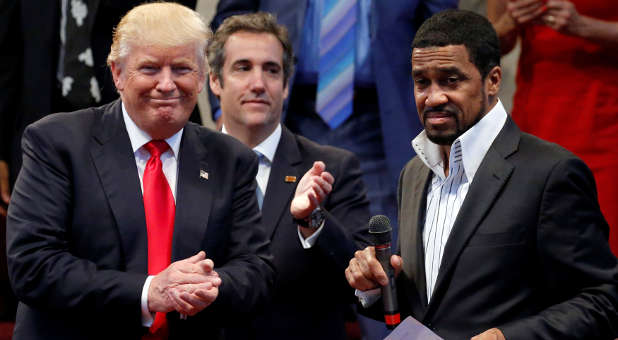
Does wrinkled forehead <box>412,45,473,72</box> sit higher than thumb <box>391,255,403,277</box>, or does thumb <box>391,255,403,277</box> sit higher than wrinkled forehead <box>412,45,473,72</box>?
wrinkled forehead <box>412,45,473,72</box>

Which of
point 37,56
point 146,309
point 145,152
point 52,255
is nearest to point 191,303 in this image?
point 146,309

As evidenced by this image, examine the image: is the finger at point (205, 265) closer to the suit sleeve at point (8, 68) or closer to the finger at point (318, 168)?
the finger at point (318, 168)

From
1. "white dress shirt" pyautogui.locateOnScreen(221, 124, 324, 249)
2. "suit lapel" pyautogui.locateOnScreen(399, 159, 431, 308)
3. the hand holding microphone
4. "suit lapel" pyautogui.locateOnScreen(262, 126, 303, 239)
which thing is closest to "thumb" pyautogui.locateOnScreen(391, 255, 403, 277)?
the hand holding microphone

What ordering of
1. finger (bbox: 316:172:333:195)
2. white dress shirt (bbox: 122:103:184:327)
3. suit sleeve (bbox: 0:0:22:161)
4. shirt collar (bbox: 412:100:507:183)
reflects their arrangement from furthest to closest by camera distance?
suit sleeve (bbox: 0:0:22:161) < finger (bbox: 316:172:333:195) < white dress shirt (bbox: 122:103:184:327) < shirt collar (bbox: 412:100:507:183)

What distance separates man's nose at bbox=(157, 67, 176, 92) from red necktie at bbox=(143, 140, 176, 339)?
0.21 metres

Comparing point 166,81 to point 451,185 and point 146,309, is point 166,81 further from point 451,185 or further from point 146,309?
point 451,185

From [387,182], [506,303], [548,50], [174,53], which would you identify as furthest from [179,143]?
[548,50]

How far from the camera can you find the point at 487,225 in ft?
8.37

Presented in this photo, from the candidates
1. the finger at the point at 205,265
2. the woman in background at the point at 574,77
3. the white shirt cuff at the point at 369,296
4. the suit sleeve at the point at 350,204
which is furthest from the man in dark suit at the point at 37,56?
the finger at the point at 205,265

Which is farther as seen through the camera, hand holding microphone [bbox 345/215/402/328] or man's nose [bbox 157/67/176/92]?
man's nose [bbox 157/67/176/92]

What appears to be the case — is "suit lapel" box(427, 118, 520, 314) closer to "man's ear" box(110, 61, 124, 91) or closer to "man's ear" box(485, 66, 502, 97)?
"man's ear" box(485, 66, 502, 97)

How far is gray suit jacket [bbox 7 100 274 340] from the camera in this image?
2.56 m

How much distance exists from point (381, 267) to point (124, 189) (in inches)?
28.5

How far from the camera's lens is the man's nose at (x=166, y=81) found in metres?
2.76
